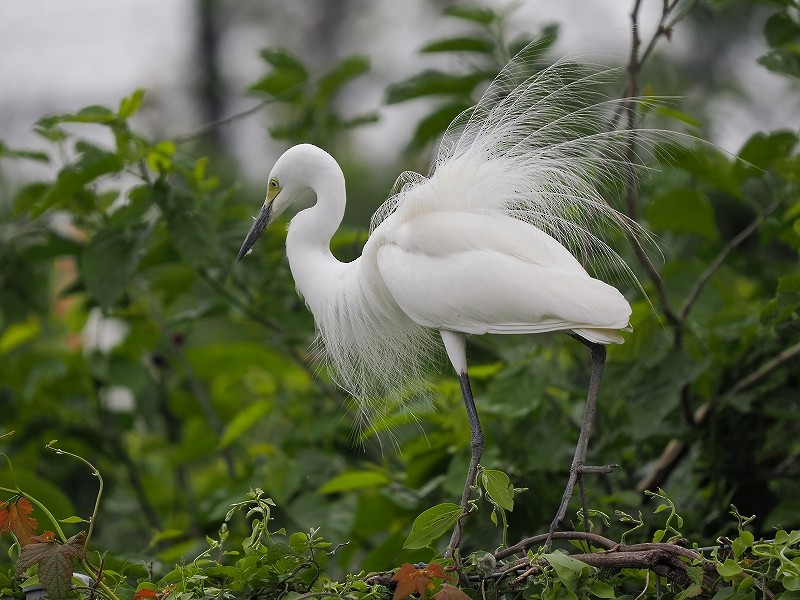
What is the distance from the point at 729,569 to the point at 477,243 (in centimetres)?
98

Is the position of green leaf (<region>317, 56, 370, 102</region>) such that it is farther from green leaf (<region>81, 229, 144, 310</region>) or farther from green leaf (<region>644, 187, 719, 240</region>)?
green leaf (<region>644, 187, 719, 240</region>)

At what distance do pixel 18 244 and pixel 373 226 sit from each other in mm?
1941

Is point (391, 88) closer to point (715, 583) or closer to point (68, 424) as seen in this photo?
point (68, 424)

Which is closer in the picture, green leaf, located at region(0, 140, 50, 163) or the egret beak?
the egret beak

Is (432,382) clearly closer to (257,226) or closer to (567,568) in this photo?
(257,226)

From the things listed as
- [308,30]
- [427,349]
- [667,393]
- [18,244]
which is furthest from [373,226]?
[308,30]

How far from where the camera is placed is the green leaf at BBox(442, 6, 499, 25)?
143 inches

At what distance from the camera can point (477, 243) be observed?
248cm

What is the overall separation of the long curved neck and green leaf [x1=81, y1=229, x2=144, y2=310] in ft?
2.79

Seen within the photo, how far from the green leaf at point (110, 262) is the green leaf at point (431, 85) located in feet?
3.49

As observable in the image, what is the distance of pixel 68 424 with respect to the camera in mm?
4539

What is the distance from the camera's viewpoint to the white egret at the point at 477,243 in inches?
93.9

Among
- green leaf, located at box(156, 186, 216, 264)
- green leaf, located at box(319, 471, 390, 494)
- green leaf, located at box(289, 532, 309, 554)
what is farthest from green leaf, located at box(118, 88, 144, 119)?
green leaf, located at box(289, 532, 309, 554)

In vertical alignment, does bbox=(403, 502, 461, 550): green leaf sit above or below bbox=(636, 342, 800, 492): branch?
above
